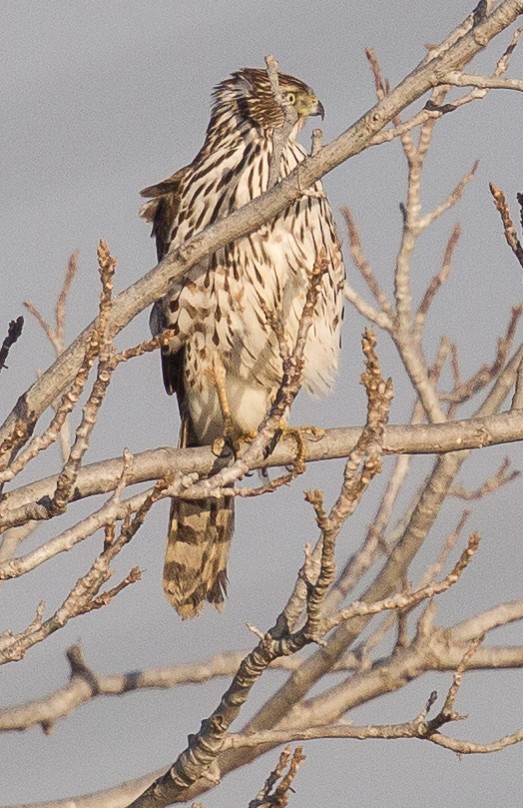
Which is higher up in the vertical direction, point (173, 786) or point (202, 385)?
point (202, 385)

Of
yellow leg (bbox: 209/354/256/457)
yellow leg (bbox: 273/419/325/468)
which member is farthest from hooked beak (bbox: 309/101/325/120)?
yellow leg (bbox: 273/419/325/468)

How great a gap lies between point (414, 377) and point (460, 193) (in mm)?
869

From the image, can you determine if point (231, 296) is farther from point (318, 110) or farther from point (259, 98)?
point (259, 98)

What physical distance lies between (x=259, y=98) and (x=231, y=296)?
3.24 feet

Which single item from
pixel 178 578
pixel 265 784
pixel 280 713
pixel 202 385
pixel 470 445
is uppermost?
pixel 202 385

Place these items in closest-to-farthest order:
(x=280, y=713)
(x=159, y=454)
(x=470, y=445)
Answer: (x=159, y=454)
(x=470, y=445)
(x=280, y=713)

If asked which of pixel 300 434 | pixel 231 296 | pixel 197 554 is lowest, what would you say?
pixel 300 434

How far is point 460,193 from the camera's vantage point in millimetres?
5445

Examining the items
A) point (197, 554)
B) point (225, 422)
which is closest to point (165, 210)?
point (225, 422)

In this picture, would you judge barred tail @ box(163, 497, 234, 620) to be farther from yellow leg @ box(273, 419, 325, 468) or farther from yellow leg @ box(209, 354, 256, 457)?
yellow leg @ box(273, 419, 325, 468)

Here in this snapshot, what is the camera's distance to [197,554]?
19.4 ft

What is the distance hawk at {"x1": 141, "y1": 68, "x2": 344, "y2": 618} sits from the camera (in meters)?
5.29

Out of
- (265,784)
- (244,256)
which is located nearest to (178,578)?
(244,256)

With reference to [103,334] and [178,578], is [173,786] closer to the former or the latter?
[103,334]
